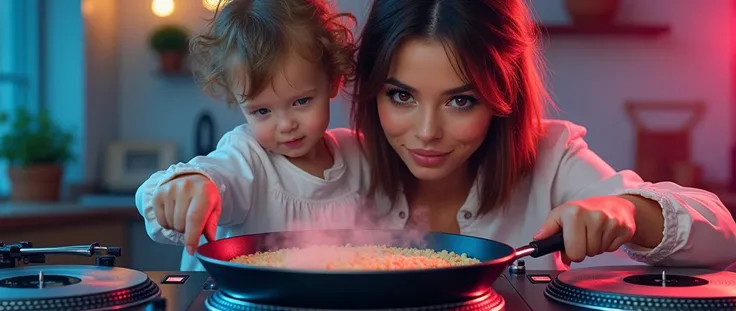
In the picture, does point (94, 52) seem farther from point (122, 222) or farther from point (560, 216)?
point (560, 216)

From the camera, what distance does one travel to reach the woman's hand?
3.37 ft

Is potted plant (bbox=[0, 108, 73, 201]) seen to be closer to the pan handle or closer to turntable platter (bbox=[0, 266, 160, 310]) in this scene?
turntable platter (bbox=[0, 266, 160, 310])

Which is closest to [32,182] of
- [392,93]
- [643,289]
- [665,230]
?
[392,93]

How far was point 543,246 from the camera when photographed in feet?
3.32

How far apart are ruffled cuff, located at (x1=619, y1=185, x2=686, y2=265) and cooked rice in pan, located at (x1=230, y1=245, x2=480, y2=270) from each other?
291mm

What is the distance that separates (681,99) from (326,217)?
2.66 m

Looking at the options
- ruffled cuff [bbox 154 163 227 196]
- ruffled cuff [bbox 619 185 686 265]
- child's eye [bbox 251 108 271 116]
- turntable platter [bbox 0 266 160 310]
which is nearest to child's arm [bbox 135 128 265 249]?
ruffled cuff [bbox 154 163 227 196]

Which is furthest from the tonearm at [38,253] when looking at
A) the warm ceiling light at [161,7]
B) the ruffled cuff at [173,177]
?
the warm ceiling light at [161,7]

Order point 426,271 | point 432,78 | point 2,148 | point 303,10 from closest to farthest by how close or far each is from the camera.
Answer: point 426,271 → point 432,78 → point 303,10 → point 2,148

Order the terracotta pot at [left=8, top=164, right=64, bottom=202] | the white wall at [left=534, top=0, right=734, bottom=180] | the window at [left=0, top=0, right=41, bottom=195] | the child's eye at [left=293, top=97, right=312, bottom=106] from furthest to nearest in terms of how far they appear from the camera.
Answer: the white wall at [left=534, top=0, right=734, bottom=180] < the window at [left=0, top=0, right=41, bottom=195] < the terracotta pot at [left=8, top=164, right=64, bottom=202] < the child's eye at [left=293, top=97, right=312, bottom=106]

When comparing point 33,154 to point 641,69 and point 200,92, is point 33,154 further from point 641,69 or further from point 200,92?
point 641,69

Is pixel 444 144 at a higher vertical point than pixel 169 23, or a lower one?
lower

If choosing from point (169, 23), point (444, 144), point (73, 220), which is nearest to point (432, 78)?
point (444, 144)

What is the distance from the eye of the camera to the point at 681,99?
12.3 ft
